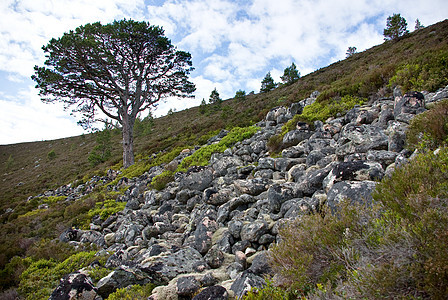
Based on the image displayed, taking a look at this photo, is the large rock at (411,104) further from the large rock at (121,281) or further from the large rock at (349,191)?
the large rock at (121,281)

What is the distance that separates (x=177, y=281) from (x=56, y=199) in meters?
16.4

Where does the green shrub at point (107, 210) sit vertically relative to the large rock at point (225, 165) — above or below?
below

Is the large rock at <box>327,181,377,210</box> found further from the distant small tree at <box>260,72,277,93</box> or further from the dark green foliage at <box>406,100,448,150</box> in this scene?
the distant small tree at <box>260,72,277,93</box>

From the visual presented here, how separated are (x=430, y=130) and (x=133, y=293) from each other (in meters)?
5.85

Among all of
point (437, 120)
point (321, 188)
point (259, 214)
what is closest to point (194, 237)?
point (259, 214)

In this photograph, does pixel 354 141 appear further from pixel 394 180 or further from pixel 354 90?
pixel 354 90

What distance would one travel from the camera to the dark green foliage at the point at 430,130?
12.9ft

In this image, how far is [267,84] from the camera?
140 ft

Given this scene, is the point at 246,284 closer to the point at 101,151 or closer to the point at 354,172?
the point at 354,172

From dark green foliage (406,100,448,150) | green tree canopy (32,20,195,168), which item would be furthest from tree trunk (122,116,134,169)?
dark green foliage (406,100,448,150)

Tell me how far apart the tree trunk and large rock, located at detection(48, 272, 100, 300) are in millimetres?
16161

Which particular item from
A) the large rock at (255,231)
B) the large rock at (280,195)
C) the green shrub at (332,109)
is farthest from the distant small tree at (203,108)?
the large rock at (255,231)

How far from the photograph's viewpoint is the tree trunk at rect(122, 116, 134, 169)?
20.0 m

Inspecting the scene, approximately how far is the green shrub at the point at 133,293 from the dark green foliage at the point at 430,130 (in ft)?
16.5
